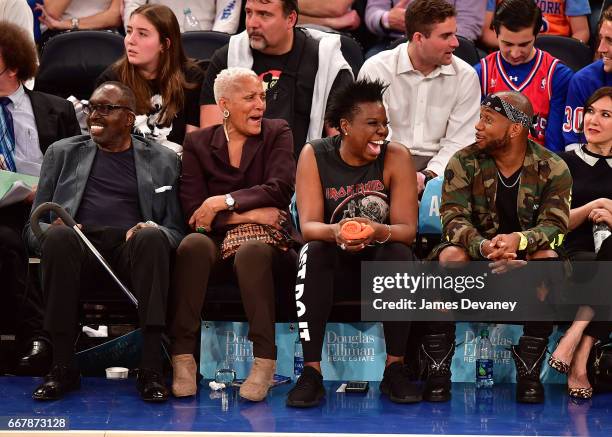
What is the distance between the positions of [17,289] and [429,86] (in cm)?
198

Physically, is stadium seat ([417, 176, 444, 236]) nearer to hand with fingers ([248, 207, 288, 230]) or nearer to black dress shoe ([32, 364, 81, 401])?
hand with fingers ([248, 207, 288, 230])

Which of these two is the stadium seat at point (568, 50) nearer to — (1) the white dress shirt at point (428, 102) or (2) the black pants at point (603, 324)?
(1) the white dress shirt at point (428, 102)

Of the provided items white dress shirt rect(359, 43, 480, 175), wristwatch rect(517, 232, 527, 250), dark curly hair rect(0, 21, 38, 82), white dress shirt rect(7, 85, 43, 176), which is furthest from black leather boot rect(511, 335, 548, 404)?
dark curly hair rect(0, 21, 38, 82)

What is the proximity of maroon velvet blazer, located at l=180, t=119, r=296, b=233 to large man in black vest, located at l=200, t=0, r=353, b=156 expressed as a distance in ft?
2.00

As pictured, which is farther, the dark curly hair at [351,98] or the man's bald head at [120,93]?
the man's bald head at [120,93]

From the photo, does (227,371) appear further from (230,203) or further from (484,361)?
(484,361)

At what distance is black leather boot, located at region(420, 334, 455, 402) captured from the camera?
370cm

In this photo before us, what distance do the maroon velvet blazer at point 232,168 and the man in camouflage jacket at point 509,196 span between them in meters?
0.61

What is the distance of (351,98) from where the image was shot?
12.8 ft

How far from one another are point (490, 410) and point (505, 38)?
191 centimetres

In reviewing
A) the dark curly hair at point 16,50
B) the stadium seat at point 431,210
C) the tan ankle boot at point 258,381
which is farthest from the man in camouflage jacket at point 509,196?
the dark curly hair at point 16,50

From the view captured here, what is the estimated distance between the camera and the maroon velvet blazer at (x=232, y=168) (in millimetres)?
4043

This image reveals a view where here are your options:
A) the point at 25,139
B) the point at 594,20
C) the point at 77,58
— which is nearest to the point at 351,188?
the point at 25,139

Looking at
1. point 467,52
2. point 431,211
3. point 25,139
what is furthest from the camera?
point 467,52
